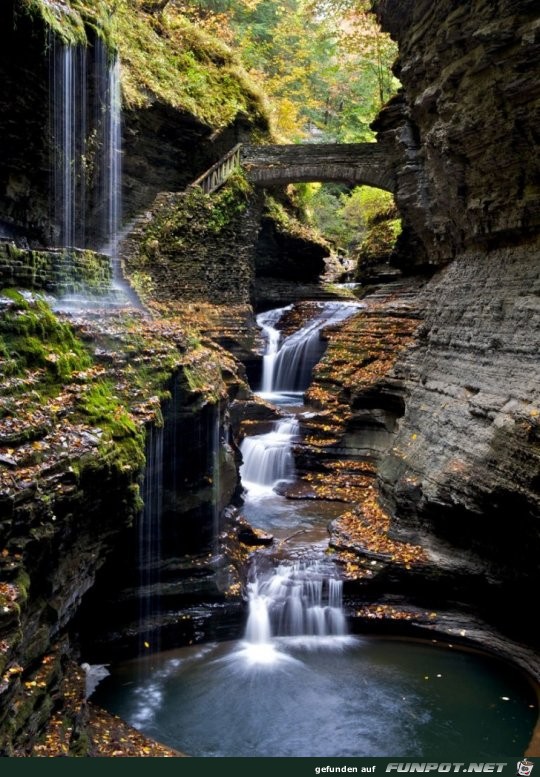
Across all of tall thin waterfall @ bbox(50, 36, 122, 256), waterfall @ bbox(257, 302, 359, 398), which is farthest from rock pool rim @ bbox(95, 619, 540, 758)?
waterfall @ bbox(257, 302, 359, 398)

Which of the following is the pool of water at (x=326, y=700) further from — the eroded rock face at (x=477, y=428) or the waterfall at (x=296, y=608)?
the eroded rock face at (x=477, y=428)

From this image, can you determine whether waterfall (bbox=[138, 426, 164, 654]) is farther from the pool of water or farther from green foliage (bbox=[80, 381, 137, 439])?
green foliage (bbox=[80, 381, 137, 439])

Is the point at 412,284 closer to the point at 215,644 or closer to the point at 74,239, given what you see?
the point at 74,239

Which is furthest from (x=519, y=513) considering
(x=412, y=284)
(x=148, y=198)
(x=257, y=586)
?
(x=148, y=198)

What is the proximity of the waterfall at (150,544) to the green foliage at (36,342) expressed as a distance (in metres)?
1.73

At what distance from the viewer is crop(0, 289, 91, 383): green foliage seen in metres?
6.12

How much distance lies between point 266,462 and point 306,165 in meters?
12.6

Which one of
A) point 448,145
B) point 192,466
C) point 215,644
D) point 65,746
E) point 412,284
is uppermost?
point 448,145

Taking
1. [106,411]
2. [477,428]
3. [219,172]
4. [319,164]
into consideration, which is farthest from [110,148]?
[477,428]

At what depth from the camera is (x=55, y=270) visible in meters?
8.12

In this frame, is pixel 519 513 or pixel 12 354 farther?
pixel 519 513

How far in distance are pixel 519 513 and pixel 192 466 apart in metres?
4.80

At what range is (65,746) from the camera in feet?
16.8

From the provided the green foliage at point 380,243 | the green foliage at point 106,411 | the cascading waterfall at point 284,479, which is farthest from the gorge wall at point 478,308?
the green foliage at point 380,243
